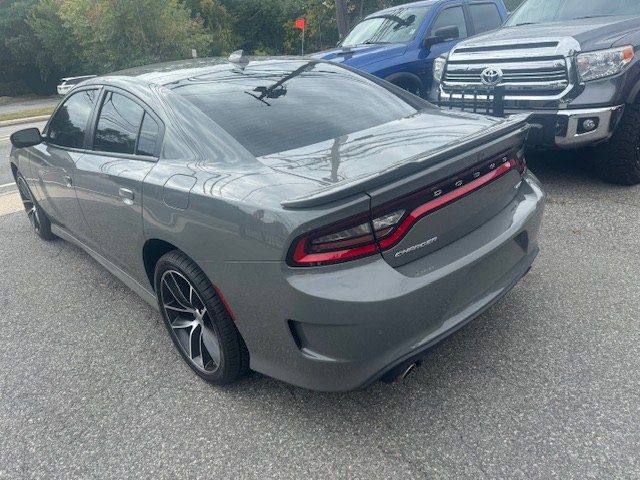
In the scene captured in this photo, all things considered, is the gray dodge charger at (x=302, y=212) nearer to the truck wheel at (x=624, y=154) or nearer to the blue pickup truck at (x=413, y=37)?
the truck wheel at (x=624, y=154)

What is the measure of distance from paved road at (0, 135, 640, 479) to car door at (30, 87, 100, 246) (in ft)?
2.66

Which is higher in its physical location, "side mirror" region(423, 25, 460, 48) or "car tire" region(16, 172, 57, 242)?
"side mirror" region(423, 25, 460, 48)

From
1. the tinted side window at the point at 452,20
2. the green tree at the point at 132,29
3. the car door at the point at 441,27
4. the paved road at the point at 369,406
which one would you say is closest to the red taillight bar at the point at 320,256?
the paved road at the point at 369,406

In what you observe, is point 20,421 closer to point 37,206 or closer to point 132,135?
point 132,135

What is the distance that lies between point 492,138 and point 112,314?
2.67 meters

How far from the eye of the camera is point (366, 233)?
1970 millimetres

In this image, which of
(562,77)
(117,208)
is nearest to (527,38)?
(562,77)

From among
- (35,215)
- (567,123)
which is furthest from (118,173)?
(567,123)

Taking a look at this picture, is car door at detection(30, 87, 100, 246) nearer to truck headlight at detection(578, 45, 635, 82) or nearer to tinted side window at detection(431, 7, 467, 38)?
truck headlight at detection(578, 45, 635, 82)

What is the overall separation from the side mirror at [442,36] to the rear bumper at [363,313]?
210 inches

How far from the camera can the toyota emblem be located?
4.69 metres

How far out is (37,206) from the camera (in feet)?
15.4

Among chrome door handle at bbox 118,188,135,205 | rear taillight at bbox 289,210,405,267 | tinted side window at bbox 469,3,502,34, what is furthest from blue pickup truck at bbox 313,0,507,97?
rear taillight at bbox 289,210,405,267

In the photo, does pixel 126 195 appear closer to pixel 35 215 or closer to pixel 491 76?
pixel 35 215
